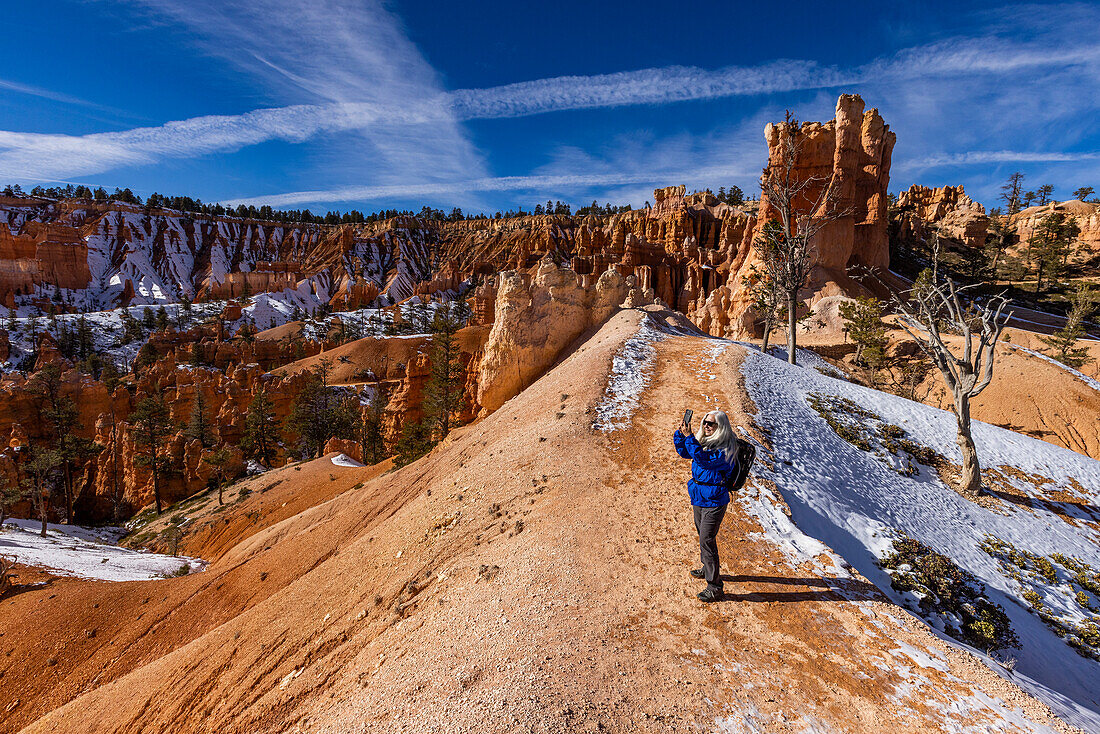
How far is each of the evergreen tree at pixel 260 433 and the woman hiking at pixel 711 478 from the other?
108 feet

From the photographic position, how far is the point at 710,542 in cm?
503

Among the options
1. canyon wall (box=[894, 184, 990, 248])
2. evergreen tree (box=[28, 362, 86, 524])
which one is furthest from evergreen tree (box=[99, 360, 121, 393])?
canyon wall (box=[894, 184, 990, 248])

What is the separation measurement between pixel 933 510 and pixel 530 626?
857 centimetres

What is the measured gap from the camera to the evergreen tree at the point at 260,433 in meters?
31.2

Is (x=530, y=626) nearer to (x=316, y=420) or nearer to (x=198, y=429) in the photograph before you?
(x=198, y=429)

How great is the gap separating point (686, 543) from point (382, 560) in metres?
5.32

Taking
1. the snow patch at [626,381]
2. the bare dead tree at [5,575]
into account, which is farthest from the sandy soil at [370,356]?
the bare dead tree at [5,575]

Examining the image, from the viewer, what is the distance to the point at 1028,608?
688 centimetres

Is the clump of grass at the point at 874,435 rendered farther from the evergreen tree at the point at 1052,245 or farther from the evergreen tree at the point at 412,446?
the evergreen tree at the point at 1052,245

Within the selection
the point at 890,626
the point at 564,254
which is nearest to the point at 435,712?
the point at 890,626

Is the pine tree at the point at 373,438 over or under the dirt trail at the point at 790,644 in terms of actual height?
under

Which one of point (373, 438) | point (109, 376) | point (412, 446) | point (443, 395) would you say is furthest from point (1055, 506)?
point (109, 376)

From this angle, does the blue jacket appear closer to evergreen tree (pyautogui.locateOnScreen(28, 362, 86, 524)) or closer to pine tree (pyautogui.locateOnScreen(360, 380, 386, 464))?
pine tree (pyautogui.locateOnScreen(360, 380, 386, 464))

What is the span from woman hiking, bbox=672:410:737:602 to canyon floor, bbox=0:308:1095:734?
33cm
